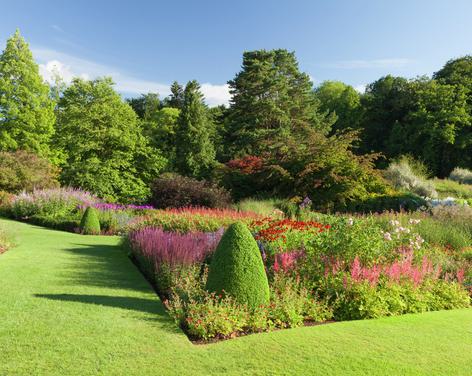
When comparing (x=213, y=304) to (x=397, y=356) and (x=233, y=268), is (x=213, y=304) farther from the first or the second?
(x=397, y=356)

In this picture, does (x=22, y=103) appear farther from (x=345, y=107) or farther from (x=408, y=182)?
(x=345, y=107)

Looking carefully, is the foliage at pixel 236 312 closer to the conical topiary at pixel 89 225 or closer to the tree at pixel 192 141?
the conical topiary at pixel 89 225

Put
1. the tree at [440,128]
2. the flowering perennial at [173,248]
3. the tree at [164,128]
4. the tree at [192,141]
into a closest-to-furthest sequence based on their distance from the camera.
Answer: the flowering perennial at [173,248], the tree at [192,141], the tree at [440,128], the tree at [164,128]

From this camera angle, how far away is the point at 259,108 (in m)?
31.8

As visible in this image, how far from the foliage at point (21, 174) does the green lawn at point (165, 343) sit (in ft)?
46.8

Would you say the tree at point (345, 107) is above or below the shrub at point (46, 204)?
above

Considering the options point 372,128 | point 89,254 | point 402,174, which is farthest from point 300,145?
point 372,128

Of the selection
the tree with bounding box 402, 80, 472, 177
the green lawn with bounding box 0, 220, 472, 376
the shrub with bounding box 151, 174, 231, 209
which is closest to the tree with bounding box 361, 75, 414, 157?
the tree with bounding box 402, 80, 472, 177

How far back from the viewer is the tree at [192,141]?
30062 mm

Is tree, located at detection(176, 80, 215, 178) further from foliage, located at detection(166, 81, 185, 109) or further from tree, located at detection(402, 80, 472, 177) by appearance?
tree, located at detection(402, 80, 472, 177)

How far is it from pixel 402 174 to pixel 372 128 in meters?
19.7

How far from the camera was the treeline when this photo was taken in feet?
55.9

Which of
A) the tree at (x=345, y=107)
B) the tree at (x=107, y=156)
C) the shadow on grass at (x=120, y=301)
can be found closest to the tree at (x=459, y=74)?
the tree at (x=345, y=107)

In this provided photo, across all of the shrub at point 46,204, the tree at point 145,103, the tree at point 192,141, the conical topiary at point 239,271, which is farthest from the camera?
the tree at point 145,103
